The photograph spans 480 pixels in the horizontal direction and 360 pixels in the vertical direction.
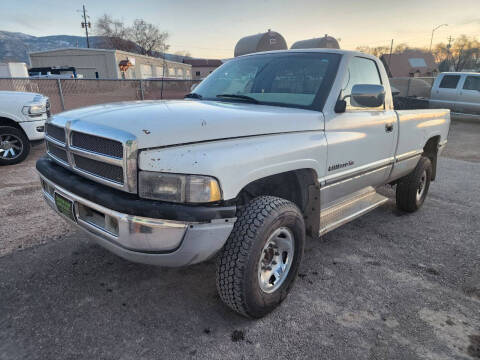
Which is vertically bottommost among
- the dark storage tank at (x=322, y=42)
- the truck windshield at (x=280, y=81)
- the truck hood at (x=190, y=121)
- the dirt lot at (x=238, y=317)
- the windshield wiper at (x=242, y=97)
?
the dirt lot at (x=238, y=317)

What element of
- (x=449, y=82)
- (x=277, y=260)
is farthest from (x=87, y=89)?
(x=449, y=82)

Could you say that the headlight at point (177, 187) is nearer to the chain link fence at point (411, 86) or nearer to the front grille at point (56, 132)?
the front grille at point (56, 132)

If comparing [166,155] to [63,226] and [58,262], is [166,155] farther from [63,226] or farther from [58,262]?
[63,226]

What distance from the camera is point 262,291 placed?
7.44 feet

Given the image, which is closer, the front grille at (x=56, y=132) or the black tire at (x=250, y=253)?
the black tire at (x=250, y=253)

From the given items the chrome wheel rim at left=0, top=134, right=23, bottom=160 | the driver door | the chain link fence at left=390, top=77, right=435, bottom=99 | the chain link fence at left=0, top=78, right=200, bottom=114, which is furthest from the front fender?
the chain link fence at left=390, top=77, right=435, bottom=99

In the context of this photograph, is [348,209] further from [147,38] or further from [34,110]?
[147,38]

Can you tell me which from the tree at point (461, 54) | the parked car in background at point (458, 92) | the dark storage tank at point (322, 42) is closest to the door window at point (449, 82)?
the parked car in background at point (458, 92)

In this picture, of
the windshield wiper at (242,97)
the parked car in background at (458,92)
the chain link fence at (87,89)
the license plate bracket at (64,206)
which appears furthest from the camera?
the parked car in background at (458,92)

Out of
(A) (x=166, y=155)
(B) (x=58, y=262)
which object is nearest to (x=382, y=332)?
(A) (x=166, y=155)

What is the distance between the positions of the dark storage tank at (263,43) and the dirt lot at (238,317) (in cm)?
1248

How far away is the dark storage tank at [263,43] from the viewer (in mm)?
14547

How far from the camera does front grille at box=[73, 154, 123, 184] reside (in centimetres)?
194

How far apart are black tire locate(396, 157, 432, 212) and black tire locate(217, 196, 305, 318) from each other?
2.66m
